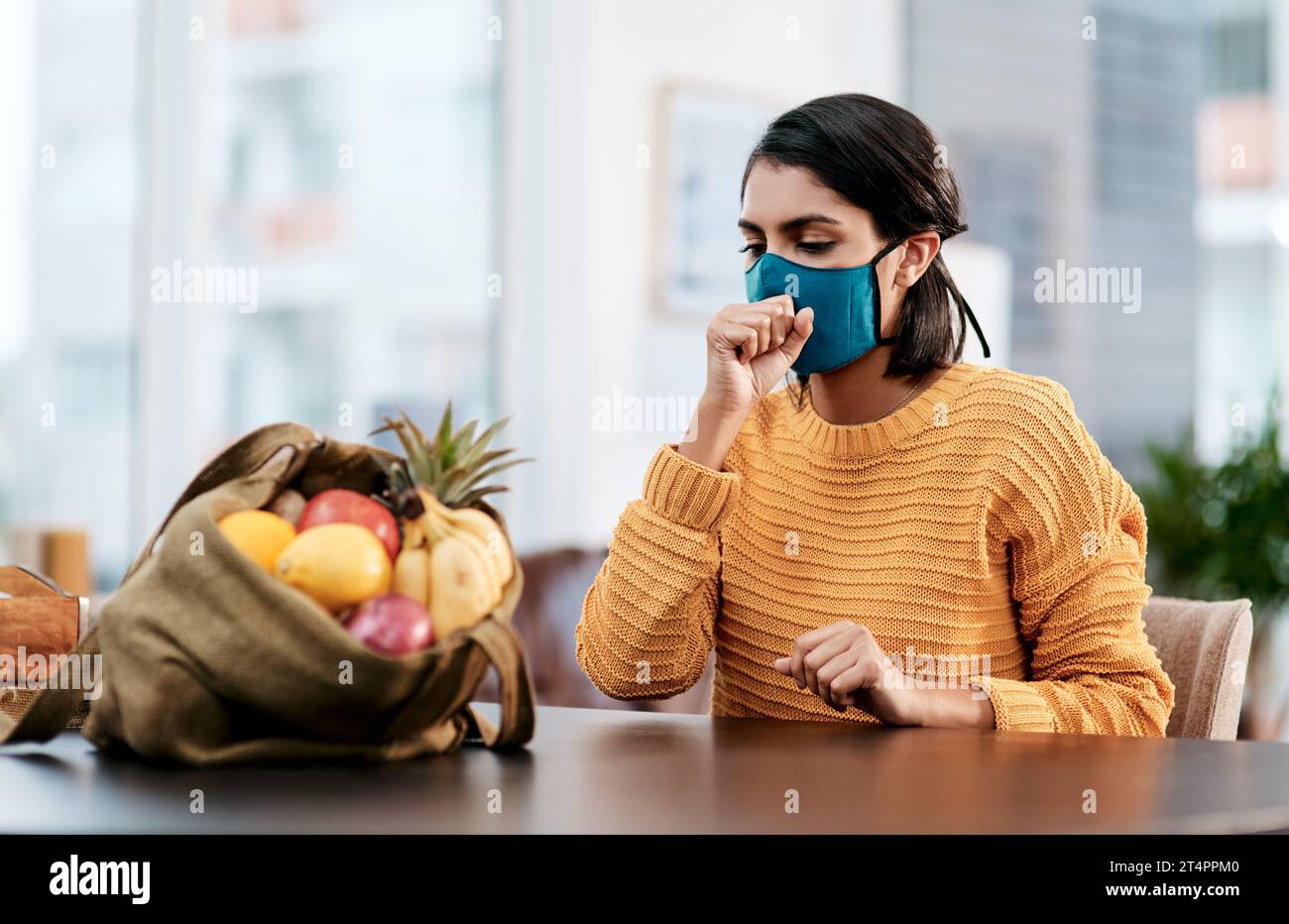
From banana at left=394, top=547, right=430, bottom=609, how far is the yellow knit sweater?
2.40 feet

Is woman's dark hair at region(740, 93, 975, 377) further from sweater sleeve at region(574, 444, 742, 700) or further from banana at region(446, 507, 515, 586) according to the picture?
banana at region(446, 507, 515, 586)

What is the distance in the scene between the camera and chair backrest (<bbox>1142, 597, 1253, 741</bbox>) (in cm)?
162

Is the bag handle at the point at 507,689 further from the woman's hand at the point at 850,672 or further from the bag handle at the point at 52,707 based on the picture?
the woman's hand at the point at 850,672

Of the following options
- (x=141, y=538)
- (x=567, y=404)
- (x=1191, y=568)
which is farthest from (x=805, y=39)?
(x=141, y=538)

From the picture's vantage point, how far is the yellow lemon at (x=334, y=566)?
2.81ft

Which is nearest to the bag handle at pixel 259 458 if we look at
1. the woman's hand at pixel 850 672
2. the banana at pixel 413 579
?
the banana at pixel 413 579

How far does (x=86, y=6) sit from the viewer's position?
3271mm

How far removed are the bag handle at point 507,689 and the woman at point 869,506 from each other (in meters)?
0.61

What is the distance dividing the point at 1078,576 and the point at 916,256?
0.50 metres

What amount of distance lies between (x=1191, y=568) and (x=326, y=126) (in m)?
2.82

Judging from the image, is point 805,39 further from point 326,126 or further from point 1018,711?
point 1018,711

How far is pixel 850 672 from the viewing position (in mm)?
1308

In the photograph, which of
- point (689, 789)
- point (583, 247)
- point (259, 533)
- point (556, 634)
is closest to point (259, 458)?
point (259, 533)

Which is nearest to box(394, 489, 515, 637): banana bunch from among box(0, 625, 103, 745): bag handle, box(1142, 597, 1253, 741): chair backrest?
box(0, 625, 103, 745): bag handle
